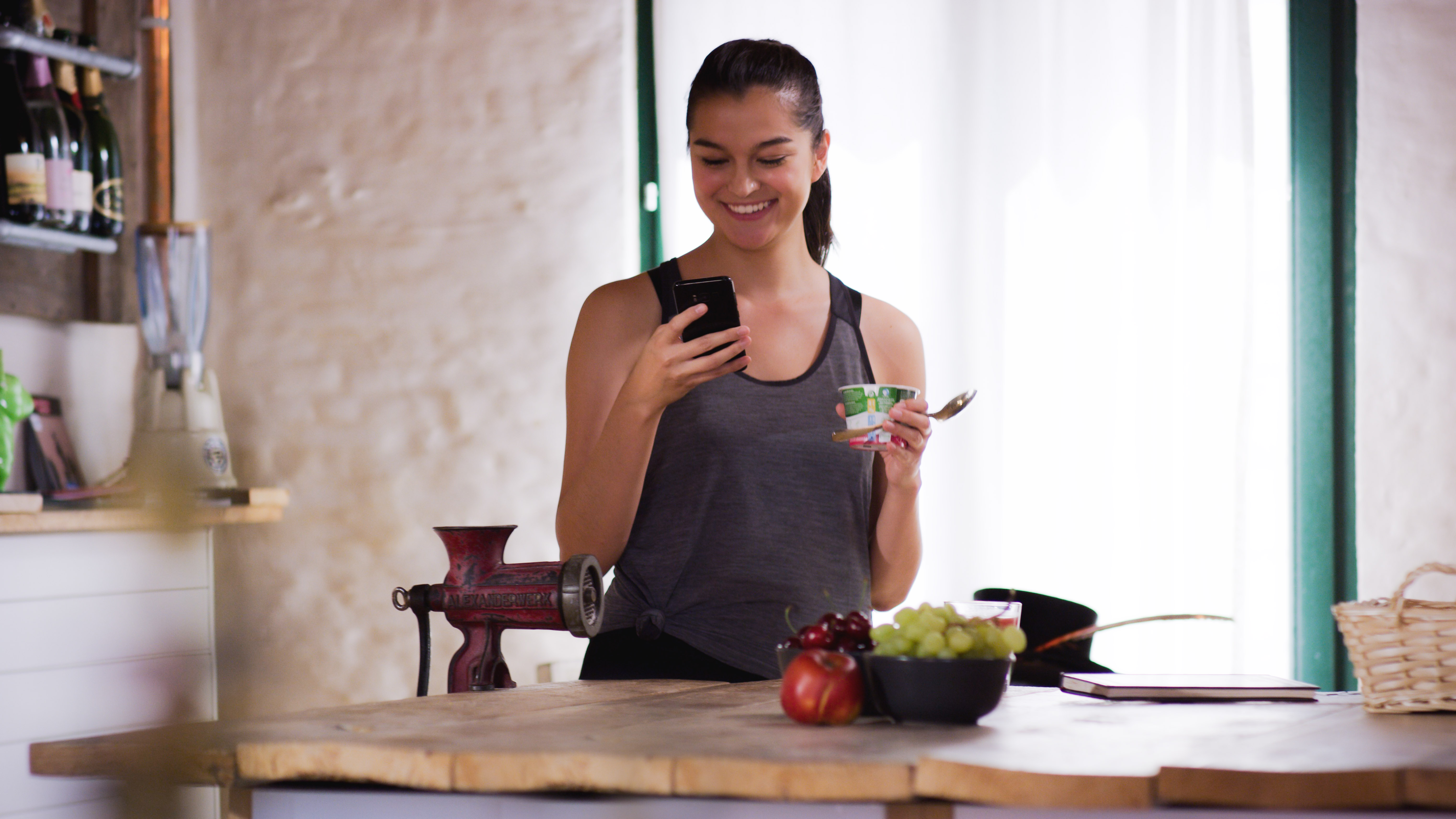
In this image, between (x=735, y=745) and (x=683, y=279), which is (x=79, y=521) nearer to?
(x=683, y=279)

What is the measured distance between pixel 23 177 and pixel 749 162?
194 centimetres

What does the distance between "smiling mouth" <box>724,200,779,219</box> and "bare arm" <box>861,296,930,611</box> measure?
0.96 ft

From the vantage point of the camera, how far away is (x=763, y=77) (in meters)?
1.95

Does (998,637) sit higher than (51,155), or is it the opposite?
(51,155)

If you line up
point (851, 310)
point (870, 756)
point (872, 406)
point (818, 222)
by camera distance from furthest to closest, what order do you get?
point (818, 222) < point (851, 310) < point (872, 406) < point (870, 756)

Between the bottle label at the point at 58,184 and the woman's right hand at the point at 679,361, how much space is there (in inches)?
75.1

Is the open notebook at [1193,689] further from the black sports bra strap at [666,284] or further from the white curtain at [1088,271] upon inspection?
the white curtain at [1088,271]

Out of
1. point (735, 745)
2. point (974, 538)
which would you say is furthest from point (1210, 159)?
point (735, 745)

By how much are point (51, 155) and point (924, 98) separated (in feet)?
7.36

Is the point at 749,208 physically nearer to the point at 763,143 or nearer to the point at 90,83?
the point at 763,143

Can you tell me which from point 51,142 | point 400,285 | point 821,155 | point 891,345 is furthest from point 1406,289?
point 51,142

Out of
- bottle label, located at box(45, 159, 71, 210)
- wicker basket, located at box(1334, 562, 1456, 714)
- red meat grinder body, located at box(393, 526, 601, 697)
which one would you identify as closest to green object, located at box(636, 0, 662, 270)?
bottle label, located at box(45, 159, 71, 210)

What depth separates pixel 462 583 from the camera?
5.51 feet

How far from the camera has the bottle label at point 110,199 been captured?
10.1 feet
